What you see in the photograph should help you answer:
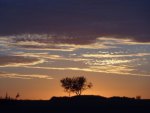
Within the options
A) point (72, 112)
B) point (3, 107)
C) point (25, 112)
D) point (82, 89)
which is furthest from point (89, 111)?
point (82, 89)

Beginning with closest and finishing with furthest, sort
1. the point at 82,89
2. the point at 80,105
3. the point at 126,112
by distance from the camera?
the point at 126,112
the point at 80,105
the point at 82,89

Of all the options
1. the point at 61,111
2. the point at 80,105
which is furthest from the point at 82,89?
Answer: the point at 61,111

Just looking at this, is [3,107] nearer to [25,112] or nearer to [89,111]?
[25,112]

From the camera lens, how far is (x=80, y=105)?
1875 inches

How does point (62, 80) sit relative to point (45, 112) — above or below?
above

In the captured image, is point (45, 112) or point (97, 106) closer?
point (45, 112)

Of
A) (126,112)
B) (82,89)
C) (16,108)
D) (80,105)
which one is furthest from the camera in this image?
→ (82,89)

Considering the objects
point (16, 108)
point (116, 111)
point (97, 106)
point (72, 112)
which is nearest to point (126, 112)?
point (116, 111)

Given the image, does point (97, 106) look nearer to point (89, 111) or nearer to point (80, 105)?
point (80, 105)

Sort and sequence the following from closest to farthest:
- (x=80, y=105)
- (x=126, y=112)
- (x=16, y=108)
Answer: (x=126, y=112), (x=16, y=108), (x=80, y=105)

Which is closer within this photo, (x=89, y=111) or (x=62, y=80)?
(x=89, y=111)

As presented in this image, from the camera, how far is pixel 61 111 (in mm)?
41031

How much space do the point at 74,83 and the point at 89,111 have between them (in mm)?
62618

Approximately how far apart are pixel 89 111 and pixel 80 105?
6.88m
